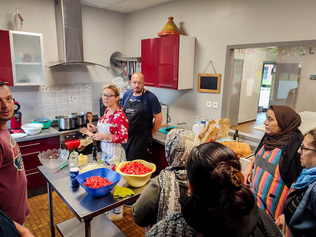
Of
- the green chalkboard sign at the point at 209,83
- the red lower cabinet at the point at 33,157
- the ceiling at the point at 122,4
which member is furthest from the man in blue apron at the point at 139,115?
the ceiling at the point at 122,4

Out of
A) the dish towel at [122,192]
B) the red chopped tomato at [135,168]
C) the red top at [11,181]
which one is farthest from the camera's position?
the red chopped tomato at [135,168]

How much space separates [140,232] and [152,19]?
10.2 feet

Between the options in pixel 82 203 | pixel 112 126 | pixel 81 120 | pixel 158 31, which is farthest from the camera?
pixel 158 31

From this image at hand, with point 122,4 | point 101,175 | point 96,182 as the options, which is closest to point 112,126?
point 101,175

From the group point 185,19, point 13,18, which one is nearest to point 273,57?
point 185,19

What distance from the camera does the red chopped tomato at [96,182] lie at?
158 cm

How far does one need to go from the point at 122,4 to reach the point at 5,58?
1860mm

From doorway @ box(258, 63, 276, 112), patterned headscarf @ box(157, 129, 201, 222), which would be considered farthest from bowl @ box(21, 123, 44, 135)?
doorway @ box(258, 63, 276, 112)

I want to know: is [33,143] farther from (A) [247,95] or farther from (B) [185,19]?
(A) [247,95]

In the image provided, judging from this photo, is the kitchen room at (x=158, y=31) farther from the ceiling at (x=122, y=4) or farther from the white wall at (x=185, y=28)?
the ceiling at (x=122, y=4)

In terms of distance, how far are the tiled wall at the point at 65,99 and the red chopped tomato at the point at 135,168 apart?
237 cm

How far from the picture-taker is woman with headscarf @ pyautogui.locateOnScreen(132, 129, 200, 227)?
113cm

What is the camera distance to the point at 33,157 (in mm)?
3000

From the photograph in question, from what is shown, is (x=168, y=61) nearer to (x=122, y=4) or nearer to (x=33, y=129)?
(x=122, y=4)
